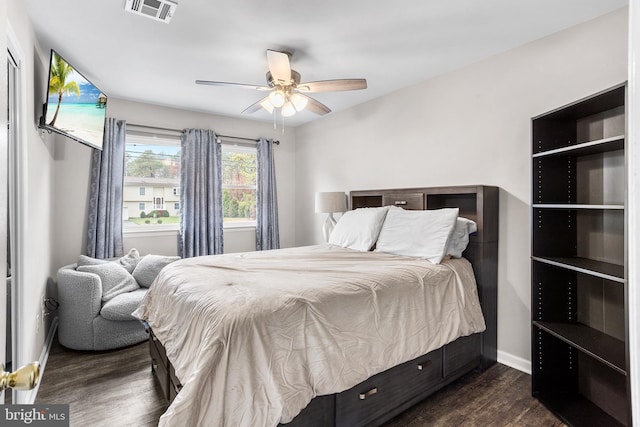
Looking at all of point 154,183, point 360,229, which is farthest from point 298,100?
point 154,183

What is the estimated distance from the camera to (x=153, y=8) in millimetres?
2094

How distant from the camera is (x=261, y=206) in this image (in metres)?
4.90

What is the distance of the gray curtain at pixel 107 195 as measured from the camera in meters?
3.66

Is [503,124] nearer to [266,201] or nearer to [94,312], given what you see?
[266,201]

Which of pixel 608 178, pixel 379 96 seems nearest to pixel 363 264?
pixel 608 178

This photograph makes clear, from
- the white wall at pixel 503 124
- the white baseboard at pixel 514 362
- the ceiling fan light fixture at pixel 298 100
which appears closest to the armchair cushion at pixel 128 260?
the ceiling fan light fixture at pixel 298 100

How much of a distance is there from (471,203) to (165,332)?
258 centimetres

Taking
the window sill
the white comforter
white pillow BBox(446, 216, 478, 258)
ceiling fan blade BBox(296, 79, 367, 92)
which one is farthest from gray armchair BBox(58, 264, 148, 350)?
white pillow BBox(446, 216, 478, 258)

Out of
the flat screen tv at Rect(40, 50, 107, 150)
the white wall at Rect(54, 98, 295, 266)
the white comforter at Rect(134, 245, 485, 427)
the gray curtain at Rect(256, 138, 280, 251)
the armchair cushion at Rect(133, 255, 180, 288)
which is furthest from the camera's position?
the gray curtain at Rect(256, 138, 280, 251)

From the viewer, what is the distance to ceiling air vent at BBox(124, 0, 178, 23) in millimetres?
2027

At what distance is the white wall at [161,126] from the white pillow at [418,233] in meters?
2.50

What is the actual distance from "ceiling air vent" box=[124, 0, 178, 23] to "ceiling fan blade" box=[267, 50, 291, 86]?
654mm

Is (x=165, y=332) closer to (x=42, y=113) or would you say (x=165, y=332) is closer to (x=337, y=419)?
(x=337, y=419)

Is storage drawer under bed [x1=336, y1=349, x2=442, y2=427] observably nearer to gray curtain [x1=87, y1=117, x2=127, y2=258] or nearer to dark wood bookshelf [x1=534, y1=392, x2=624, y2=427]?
dark wood bookshelf [x1=534, y1=392, x2=624, y2=427]
